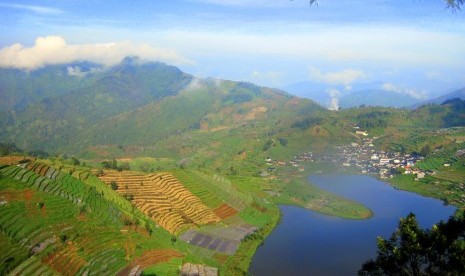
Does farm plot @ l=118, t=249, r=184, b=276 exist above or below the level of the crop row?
above

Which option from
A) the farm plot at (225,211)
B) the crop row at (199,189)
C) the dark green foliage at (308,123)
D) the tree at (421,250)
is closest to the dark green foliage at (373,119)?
the dark green foliage at (308,123)

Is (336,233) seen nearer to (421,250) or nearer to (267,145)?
(421,250)

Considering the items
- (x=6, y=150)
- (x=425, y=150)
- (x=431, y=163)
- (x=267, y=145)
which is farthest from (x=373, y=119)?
(x=6, y=150)

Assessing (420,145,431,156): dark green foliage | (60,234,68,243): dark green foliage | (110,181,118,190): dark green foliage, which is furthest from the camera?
(420,145,431,156): dark green foliage

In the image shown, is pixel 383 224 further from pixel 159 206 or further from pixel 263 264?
pixel 159 206

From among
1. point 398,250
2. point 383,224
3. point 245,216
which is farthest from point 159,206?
point 398,250

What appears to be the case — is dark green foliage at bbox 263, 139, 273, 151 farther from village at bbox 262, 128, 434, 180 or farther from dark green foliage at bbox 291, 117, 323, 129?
dark green foliage at bbox 291, 117, 323, 129

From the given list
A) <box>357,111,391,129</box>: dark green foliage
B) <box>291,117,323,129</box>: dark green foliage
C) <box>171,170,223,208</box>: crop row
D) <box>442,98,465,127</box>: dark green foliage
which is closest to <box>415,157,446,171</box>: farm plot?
<box>357,111,391,129</box>: dark green foliage

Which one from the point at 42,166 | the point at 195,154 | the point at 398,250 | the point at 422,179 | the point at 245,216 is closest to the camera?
the point at 398,250
